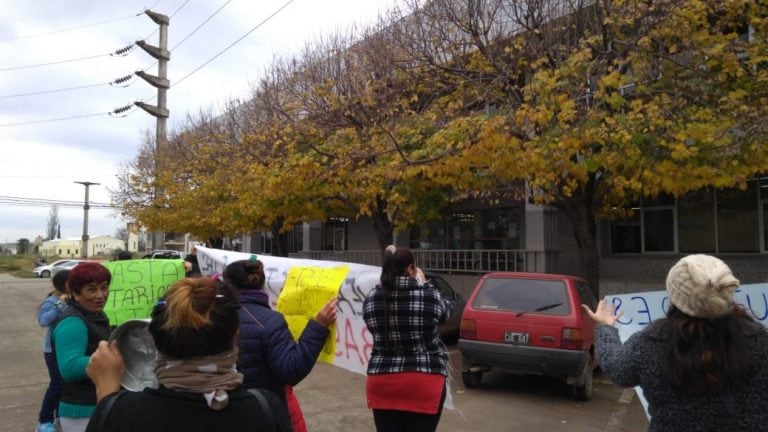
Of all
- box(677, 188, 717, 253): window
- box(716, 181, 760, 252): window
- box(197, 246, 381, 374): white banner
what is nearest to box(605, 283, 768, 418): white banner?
box(197, 246, 381, 374): white banner

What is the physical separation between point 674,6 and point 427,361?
7866 millimetres

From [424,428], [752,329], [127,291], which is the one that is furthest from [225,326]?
[127,291]

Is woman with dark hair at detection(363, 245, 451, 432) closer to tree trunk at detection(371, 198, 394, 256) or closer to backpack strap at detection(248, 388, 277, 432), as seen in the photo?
backpack strap at detection(248, 388, 277, 432)

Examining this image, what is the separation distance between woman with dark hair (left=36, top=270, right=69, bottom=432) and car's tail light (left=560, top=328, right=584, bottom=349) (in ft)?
18.2

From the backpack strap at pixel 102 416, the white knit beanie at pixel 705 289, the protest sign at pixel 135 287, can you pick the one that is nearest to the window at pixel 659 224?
the protest sign at pixel 135 287

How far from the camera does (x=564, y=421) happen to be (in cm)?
651

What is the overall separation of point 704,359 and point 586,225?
26.0ft

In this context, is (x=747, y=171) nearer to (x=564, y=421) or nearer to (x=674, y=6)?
(x=674, y=6)

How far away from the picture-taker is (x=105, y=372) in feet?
6.20

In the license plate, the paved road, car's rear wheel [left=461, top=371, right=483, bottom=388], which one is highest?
the license plate

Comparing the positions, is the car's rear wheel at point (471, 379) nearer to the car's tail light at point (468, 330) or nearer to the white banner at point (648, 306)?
the car's tail light at point (468, 330)

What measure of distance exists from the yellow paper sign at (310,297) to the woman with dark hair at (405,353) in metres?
0.49

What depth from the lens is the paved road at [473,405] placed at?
622cm

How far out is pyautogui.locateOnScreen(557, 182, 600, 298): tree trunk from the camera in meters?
9.57
